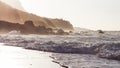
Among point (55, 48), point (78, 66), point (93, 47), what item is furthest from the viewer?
point (55, 48)

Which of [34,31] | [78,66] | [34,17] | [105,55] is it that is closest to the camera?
[78,66]

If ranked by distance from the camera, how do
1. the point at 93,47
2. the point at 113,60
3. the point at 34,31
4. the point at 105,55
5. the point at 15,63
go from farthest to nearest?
the point at 34,31 < the point at 93,47 < the point at 105,55 < the point at 113,60 < the point at 15,63

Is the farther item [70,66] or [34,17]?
[34,17]

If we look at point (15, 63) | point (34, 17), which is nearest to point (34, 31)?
point (34, 17)

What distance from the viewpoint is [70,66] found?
16.3 metres

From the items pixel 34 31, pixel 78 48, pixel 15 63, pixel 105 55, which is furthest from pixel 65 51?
pixel 34 31

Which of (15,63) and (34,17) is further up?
(34,17)

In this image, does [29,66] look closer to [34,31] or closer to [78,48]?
[78,48]

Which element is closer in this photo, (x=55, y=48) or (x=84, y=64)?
(x=84, y=64)

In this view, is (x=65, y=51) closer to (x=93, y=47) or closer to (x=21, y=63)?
(x=93, y=47)

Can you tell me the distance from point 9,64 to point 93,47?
9.75 meters

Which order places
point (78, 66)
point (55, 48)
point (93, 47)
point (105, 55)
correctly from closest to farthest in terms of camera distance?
point (78, 66) → point (105, 55) → point (93, 47) → point (55, 48)

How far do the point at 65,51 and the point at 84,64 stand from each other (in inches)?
332

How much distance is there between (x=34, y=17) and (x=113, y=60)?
6136 inches
